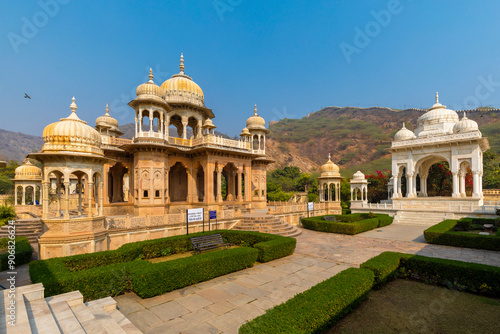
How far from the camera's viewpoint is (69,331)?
500 cm

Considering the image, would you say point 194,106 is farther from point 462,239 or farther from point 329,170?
point 462,239

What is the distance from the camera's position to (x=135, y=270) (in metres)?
8.09

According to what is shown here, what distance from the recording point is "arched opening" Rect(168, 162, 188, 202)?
24.7 m

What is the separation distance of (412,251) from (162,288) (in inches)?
514

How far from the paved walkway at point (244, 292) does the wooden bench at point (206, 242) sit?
9.64ft

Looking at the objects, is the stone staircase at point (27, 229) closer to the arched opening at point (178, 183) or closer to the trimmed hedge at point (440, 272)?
the arched opening at point (178, 183)

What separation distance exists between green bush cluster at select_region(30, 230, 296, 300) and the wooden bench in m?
2.01

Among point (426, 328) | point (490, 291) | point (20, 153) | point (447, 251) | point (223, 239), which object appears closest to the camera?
point (426, 328)

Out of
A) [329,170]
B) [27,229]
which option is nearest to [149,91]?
[27,229]

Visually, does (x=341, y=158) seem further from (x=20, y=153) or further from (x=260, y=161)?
(x=20, y=153)

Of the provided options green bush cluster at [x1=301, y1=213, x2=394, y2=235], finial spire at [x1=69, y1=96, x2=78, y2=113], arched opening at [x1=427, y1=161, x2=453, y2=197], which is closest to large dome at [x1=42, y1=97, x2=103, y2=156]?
finial spire at [x1=69, y1=96, x2=78, y2=113]

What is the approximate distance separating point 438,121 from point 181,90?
3388cm

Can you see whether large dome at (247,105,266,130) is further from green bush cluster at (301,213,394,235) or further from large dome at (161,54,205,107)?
green bush cluster at (301,213,394,235)

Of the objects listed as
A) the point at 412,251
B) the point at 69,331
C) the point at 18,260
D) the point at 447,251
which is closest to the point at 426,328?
the point at 69,331
